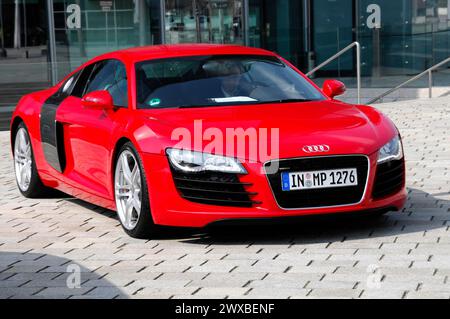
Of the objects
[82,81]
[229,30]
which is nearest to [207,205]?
[82,81]

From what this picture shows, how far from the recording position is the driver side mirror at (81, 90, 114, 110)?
326 inches

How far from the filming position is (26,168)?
10.1 metres

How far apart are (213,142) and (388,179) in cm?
129

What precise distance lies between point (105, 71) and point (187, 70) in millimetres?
891

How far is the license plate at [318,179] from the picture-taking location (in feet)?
23.9

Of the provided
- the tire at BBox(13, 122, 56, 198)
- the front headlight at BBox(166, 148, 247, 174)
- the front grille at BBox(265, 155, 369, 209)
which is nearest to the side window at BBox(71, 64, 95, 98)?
the tire at BBox(13, 122, 56, 198)

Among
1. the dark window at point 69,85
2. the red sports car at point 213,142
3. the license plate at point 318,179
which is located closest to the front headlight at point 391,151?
the red sports car at point 213,142

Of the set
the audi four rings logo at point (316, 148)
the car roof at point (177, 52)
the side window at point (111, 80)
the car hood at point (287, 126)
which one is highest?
the car roof at point (177, 52)

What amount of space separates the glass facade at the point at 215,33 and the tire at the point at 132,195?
13.7 m

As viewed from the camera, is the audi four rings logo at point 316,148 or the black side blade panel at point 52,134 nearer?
the audi four rings logo at point 316,148

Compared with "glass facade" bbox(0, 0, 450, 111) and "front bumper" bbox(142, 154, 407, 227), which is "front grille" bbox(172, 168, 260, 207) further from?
"glass facade" bbox(0, 0, 450, 111)

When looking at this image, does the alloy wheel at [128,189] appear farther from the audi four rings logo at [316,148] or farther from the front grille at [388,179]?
the front grille at [388,179]
